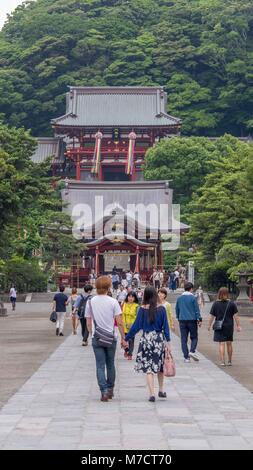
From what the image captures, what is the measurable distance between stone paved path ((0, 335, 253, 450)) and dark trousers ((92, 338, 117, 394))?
0.71ft

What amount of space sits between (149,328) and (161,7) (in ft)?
344

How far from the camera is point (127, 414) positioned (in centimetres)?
1023

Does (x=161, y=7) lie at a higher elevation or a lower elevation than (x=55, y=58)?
higher

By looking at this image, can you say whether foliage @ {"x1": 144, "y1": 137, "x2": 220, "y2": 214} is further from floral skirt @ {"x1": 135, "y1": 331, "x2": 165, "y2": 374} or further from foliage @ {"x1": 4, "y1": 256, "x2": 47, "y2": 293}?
floral skirt @ {"x1": 135, "y1": 331, "x2": 165, "y2": 374}

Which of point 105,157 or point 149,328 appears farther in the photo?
point 105,157

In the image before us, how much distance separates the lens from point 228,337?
1612 cm

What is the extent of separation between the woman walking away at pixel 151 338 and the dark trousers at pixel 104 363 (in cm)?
35

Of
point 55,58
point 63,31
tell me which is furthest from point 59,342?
point 63,31

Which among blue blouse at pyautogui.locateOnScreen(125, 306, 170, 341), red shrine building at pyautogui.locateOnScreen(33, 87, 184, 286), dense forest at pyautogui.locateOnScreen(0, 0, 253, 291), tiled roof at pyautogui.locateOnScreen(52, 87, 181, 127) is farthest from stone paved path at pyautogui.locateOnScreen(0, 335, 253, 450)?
tiled roof at pyautogui.locateOnScreen(52, 87, 181, 127)

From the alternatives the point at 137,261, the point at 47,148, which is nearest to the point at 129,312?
the point at 137,261

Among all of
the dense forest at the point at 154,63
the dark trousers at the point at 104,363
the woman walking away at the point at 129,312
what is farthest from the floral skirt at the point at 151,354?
the dense forest at the point at 154,63

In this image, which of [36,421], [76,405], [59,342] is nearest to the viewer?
[36,421]
